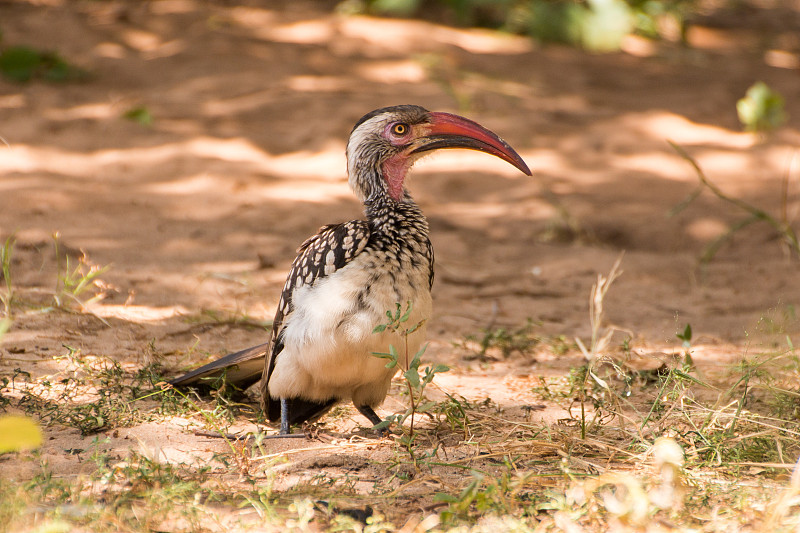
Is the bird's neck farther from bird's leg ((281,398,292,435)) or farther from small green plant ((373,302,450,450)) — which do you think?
bird's leg ((281,398,292,435))

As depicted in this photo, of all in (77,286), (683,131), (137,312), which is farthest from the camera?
(683,131)

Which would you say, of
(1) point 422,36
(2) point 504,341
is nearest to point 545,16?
(1) point 422,36

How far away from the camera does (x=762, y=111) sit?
771 cm

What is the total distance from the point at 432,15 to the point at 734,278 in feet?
20.2

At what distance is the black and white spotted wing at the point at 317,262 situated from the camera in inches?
133

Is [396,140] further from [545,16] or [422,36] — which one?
[545,16]

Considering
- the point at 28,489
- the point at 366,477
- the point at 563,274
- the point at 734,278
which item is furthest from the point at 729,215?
the point at 28,489

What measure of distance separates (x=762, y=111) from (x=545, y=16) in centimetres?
325

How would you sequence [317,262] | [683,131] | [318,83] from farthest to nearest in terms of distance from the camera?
1. [318,83]
2. [683,131]
3. [317,262]

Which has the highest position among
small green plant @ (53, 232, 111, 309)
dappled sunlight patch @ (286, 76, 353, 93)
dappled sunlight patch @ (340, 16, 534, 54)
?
dappled sunlight patch @ (340, 16, 534, 54)

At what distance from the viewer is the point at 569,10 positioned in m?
10.0

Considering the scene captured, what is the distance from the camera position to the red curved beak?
371 cm

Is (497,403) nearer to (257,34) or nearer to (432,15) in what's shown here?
(257,34)

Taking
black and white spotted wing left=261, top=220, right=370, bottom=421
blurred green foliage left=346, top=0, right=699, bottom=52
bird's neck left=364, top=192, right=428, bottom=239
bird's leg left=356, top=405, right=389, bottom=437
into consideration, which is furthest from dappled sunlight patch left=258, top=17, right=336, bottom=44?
bird's leg left=356, top=405, right=389, bottom=437
